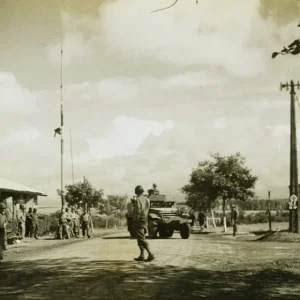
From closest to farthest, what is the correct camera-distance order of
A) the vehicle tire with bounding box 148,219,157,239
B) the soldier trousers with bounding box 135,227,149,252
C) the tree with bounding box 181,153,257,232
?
the soldier trousers with bounding box 135,227,149,252 < the vehicle tire with bounding box 148,219,157,239 < the tree with bounding box 181,153,257,232

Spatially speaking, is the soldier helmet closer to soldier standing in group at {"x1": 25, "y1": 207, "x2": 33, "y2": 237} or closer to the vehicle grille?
the vehicle grille

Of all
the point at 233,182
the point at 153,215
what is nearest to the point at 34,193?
the point at 153,215

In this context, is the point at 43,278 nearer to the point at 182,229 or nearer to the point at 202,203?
the point at 182,229

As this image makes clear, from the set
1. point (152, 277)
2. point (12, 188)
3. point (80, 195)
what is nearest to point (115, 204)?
point (80, 195)

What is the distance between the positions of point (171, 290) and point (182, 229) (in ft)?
52.2

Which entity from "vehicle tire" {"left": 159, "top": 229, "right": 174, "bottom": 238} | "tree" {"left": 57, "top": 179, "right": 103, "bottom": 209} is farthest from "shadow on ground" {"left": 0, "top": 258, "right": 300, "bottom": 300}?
"tree" {"left": 57, "top": 179, "right": 103, "bottom": 209}

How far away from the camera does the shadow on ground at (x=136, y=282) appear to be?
8.12 m

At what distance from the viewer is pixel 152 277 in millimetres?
9828

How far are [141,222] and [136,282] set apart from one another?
331cm

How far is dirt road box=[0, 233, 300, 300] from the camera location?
821 centimetres

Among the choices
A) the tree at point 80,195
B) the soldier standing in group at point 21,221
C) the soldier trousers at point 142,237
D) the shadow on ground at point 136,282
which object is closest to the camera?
the shadow on ground at point 136,282

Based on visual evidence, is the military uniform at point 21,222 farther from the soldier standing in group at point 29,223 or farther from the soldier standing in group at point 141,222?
the soldier standing in group at point 141,222

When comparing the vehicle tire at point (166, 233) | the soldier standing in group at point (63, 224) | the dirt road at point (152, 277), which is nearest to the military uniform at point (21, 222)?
the soldier standing in group at point (63, 224)

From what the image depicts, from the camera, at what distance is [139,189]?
1254cm
